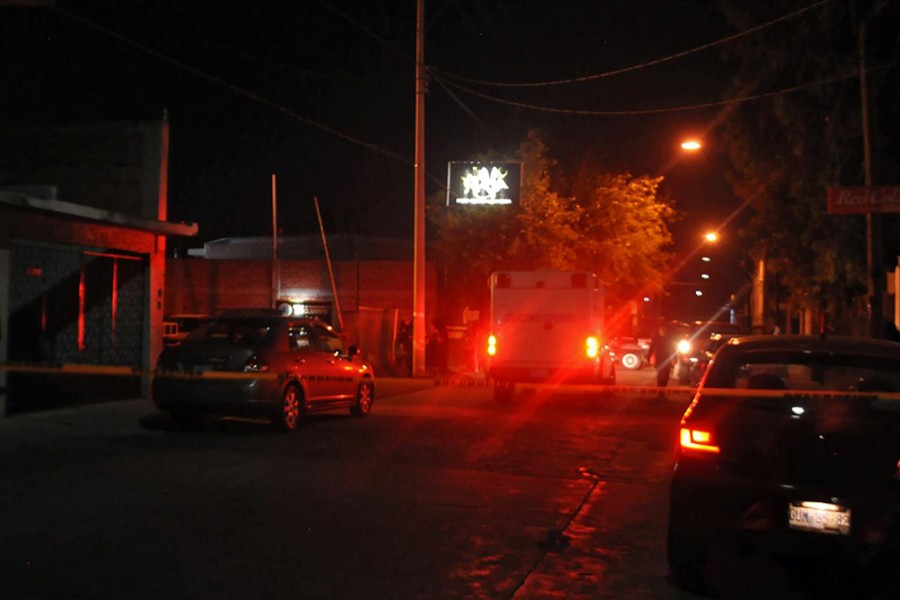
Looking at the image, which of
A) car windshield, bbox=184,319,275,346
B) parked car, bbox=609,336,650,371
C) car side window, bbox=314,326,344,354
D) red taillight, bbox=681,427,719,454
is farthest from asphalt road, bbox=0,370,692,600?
parked car, bbox=609,336,650,371

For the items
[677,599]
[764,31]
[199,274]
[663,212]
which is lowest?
[677,599]

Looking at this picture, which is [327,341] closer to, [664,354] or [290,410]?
[290,410]

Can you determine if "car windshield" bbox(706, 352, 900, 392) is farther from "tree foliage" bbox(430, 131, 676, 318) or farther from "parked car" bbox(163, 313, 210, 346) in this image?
"tree foliage" bbox(430, 131, 676, 318)

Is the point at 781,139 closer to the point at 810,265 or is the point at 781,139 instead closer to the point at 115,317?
the point at 810,265

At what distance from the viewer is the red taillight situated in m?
6.09

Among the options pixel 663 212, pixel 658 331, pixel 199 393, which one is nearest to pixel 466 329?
pixel 663 212

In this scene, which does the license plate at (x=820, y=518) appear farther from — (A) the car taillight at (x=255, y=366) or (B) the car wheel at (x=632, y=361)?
(B) the car wheel at (x=632, y=361)

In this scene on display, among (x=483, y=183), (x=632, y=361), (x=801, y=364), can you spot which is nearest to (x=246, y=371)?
(x=801, y=364)

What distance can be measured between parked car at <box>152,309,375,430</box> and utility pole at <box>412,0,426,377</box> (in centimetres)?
1089

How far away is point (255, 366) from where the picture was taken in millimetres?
12953

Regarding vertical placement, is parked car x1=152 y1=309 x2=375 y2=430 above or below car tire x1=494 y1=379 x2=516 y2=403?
above

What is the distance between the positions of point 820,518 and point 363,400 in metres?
10.7

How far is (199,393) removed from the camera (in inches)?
511

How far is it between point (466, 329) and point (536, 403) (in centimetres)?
1410
